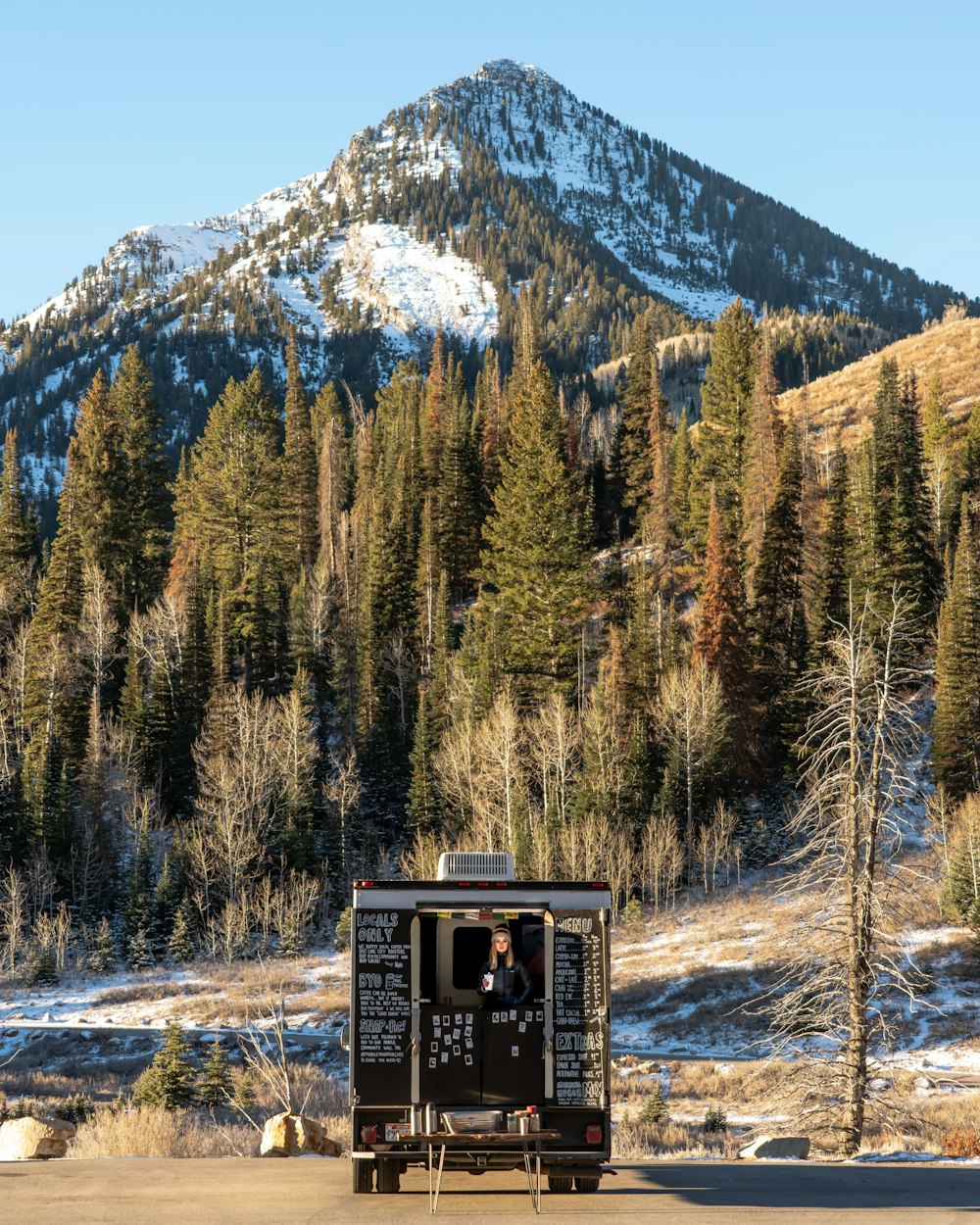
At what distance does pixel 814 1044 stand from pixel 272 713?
42.2 metres

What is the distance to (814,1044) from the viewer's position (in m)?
39.6

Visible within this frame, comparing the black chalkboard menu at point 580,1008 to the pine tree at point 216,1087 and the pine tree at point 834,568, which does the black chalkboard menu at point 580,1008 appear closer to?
the pine tree at point 216,1087

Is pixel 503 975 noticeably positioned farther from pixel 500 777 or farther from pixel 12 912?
pixel 12 912

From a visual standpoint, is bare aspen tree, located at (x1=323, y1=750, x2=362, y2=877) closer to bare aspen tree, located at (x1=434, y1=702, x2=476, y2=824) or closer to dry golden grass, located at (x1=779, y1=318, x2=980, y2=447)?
bare aspen tree, located at (x1=434, y1=702, x2=476, y2=824)

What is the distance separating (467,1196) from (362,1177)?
104 centimetres

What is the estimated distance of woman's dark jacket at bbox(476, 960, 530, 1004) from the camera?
1266 centimetres

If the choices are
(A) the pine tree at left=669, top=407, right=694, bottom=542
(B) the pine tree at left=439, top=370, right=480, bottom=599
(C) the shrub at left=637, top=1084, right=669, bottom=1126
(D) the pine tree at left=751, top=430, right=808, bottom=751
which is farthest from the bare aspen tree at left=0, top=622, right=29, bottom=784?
(C) the shrub at left=637, top=1084, right=669, bottom=1126

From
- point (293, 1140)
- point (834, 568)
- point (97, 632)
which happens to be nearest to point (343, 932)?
point (97, 632)

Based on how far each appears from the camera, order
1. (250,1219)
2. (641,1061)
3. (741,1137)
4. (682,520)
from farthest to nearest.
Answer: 1. (682,520)
2. (641,1061)
3. (741,1137)
4. (250,1219)

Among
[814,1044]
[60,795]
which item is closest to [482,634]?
[60,795]

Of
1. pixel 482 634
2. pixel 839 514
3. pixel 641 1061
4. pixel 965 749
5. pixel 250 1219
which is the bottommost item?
pixel 641 1061

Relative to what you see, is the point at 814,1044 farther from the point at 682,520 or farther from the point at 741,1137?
the point at 682,520

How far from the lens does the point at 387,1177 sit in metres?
12.4

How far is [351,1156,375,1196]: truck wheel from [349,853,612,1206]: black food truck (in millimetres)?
13
